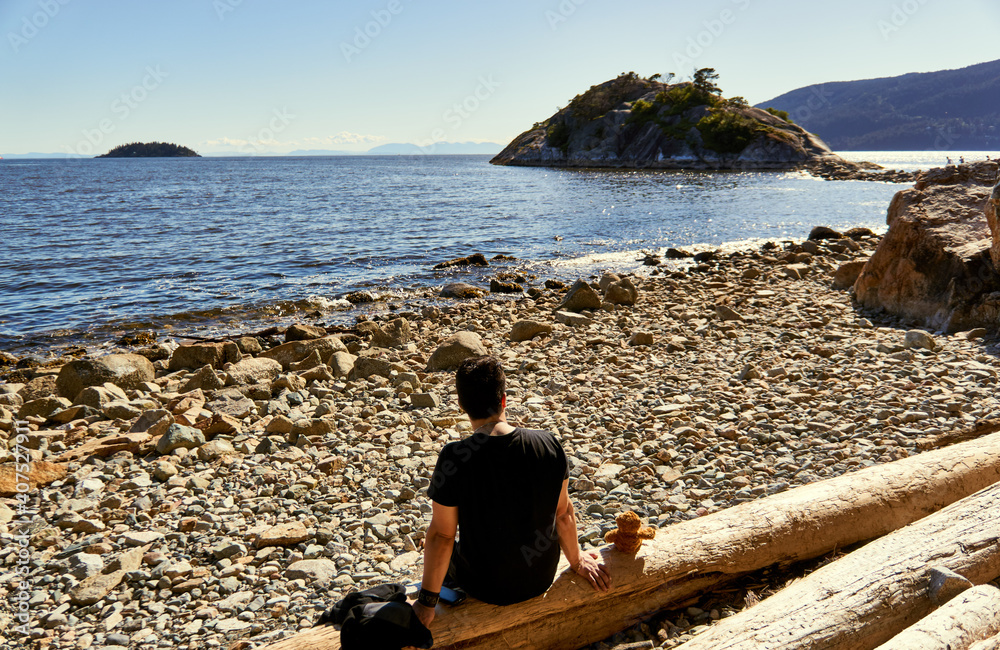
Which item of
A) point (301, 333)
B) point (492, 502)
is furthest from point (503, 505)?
point (301, 333)

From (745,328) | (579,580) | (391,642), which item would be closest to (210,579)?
(391,642)

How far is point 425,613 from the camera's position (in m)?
3.53

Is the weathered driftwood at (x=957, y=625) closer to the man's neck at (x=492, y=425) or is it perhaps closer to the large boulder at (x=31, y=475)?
the man's neck at (x=492, y=425)

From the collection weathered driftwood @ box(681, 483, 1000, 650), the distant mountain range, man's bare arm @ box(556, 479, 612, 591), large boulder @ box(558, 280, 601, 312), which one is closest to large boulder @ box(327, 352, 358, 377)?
large boulder @ box(558, 280, 601, 312)

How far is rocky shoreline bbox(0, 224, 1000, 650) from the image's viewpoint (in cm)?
488

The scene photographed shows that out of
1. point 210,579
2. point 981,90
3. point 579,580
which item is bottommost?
point 210,579

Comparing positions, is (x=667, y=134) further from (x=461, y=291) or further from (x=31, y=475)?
(x=31, y=475)

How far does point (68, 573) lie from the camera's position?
195 inches

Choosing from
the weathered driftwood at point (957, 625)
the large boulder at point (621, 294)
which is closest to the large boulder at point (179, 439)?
the weathered driftwood at point (957, 625)

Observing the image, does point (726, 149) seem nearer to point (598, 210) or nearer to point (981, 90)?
point (598, 210)

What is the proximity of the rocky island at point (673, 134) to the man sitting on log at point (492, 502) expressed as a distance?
3227 inches

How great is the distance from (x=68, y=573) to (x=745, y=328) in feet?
35.7

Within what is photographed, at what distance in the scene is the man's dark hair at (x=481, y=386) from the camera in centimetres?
349

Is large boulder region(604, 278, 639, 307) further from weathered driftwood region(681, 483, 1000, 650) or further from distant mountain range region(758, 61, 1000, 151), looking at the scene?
distant mountain range region(758, 61, 1000, 151)
